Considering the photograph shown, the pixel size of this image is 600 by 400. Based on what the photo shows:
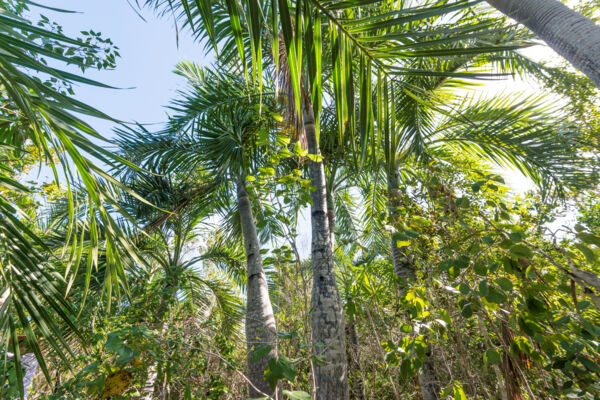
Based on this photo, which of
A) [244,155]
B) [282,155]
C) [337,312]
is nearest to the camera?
[282,155]

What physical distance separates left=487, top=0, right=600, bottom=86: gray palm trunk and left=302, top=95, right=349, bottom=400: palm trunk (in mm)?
1827

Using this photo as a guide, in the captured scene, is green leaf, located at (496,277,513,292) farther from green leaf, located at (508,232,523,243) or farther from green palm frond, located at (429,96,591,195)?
green palm frond, located at (429,96,591,195)

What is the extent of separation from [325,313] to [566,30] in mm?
2591

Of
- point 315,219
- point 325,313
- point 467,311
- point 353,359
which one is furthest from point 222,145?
point 467,311

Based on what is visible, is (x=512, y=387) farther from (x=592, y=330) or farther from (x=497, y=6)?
(x=497, y=6)

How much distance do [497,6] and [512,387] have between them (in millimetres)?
2676

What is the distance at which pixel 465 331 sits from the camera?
2.80m

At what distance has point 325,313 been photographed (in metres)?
2.07

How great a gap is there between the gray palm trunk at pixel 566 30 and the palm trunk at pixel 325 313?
5.99 ft

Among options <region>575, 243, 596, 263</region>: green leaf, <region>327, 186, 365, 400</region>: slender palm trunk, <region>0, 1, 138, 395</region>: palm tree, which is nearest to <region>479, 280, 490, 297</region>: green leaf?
Answer: <region>575, 243, 596, 263</region>: green leaf

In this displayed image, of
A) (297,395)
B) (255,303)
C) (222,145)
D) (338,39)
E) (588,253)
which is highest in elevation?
(222,145)

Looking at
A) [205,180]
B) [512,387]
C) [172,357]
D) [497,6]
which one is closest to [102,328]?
[172,357]

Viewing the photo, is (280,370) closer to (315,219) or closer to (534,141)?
(315,219)

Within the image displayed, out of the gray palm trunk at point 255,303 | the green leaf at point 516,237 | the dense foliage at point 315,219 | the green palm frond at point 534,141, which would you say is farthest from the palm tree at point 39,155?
the green palm frond at point 534,141
